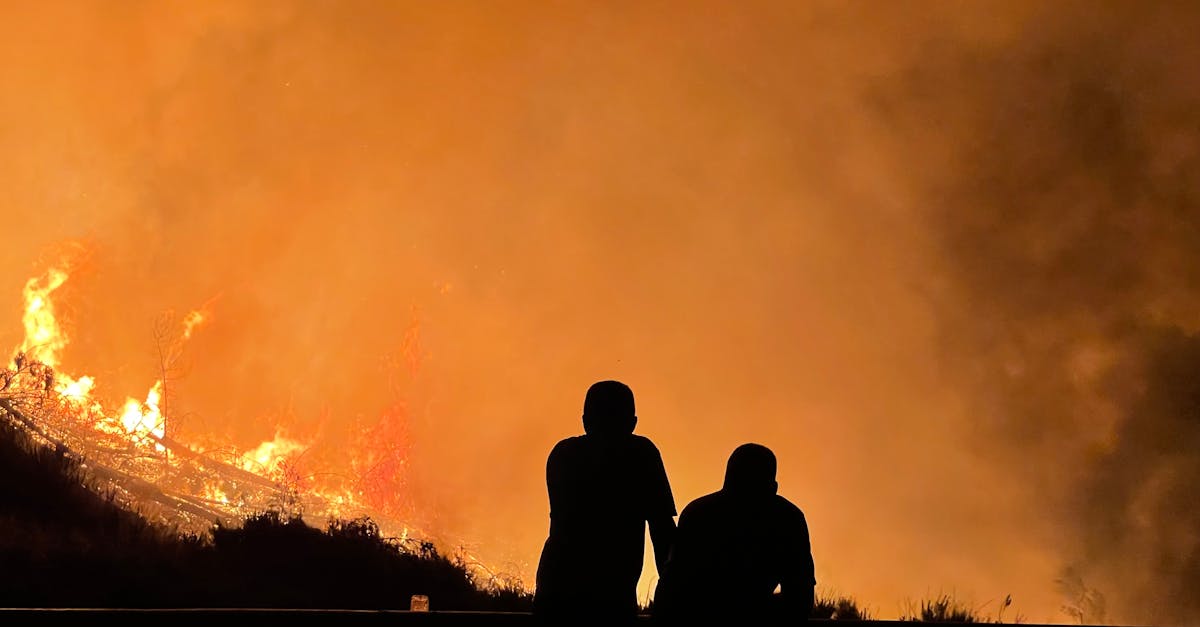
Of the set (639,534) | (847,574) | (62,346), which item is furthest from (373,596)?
(847,574)

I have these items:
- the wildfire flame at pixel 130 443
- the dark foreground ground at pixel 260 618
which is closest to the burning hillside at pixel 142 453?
the wildfire flame at pixel 130 443

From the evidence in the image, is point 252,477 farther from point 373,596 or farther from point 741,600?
point 741,600

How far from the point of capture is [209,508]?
1880 cm

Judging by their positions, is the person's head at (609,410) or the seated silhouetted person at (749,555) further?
the person's head at (609,410)

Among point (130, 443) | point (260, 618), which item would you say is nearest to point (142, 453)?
point (130, 443)

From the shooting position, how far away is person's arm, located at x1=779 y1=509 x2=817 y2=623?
4.26 metres

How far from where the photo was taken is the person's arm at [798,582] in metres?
4.26

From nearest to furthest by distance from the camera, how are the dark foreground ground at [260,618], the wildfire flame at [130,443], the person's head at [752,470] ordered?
1. the person's head at [752,470]
2. the dark foreground ground at [260,618]
3. the wildfire flame at [130,443]

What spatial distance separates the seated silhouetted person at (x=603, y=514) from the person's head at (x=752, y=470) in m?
0.51

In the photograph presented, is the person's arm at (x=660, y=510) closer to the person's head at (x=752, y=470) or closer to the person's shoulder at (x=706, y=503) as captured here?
the person's shoulder at (x=706, y=503)

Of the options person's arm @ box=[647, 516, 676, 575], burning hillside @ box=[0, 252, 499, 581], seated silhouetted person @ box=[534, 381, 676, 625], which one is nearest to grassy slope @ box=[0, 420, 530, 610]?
burning hillside @ box=[0, 252, 499, 581]

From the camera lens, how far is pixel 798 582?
4.29 meters

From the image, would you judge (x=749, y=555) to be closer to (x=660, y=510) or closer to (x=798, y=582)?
(x=798, y=582)

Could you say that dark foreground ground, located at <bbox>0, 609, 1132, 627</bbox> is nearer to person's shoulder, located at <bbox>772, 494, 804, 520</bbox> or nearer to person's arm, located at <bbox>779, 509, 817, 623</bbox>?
person's arm, located at <bbox>779, 509, 817, 623</bbox>
